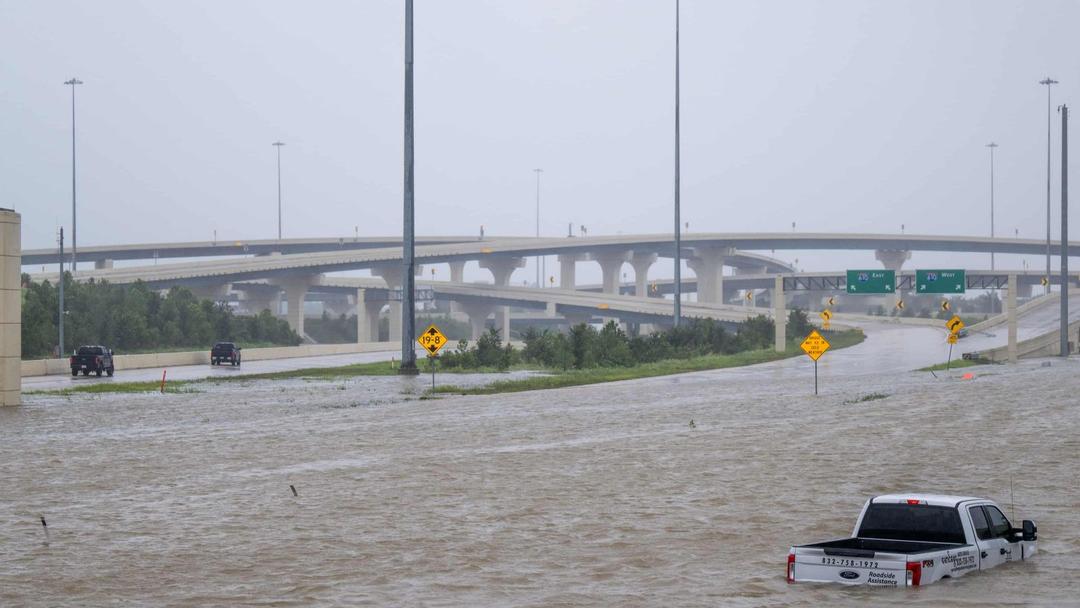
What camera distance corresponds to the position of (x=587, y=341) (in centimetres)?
7450

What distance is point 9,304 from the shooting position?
41312mm

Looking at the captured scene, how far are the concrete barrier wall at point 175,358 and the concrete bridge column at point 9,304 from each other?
2645cm

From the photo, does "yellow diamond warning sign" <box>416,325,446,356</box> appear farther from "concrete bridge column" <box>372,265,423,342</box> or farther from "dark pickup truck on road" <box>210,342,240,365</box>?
"concrete bridge column" <box>372,265,423,342</box>

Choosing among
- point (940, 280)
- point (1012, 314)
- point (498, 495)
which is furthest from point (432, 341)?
point (940, 280)

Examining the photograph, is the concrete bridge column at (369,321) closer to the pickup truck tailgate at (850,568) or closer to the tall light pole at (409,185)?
the tall light pole at (409,185)

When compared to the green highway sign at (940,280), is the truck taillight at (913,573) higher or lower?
lower

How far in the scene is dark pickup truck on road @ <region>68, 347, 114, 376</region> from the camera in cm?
6525

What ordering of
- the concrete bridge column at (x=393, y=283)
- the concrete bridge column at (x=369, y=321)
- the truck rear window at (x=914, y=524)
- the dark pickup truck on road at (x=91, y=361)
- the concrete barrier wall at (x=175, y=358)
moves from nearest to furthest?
the truck rear window at (x=914, y=524)
the dark pickup truck on road at (x=91, y=361)
the concrete barrier wall at (x=175, y=358)
the concrete bridge column at (x=369, y=321)
the concrete bridge column at (x=393, y=283)

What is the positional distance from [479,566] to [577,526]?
3.22 m

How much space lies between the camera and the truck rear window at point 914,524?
1481 cm

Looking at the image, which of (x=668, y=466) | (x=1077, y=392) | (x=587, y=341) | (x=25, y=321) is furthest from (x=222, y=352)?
(x=668, y=466)

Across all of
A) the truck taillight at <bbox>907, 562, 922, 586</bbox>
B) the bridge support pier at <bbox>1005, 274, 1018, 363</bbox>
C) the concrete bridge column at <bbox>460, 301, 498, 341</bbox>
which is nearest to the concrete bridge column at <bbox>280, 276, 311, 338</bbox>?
Answer: the concrete bridge column at <bbox>460, 301, 498, 341</bbox>

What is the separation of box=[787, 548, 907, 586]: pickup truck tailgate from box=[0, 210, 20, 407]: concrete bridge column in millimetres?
32062

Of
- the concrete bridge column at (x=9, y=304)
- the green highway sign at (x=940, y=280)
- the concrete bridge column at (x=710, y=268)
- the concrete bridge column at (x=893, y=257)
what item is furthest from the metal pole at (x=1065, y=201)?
the concrete bridge column at (x=893, y=257)
